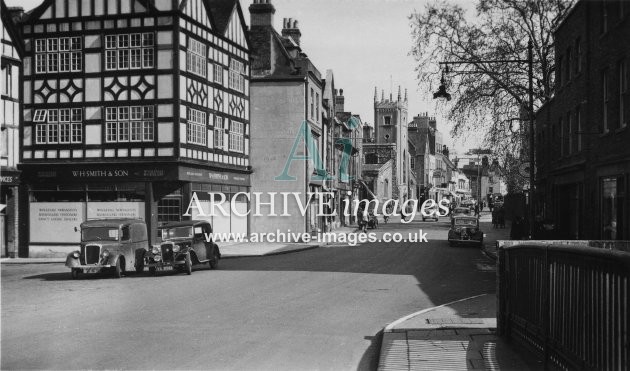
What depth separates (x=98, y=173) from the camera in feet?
95.1

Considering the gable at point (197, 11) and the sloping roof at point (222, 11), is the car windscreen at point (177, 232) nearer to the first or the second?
the gable at point (197, 11)

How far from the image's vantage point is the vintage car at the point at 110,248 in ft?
63.1

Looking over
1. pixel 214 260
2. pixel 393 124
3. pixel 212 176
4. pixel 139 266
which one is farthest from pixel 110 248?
pixel 393 124

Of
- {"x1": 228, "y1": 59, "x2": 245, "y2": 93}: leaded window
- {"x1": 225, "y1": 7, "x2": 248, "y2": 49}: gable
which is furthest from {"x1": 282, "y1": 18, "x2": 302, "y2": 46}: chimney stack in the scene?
{"x1": 228, "y1": 59, "x2": 245, "y2": 93}: leaded window

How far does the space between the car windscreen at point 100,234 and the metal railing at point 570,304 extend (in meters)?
13.9

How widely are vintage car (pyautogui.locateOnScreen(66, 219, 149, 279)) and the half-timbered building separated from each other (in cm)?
921

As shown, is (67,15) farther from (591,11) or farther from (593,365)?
(593,365)

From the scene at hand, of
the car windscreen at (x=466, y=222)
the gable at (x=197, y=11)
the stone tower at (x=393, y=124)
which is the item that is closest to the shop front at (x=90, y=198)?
the gable at (x=197, y=11)

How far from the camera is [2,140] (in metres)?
27.8

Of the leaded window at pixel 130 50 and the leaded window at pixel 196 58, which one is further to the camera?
the leaded window at pixel 196 58

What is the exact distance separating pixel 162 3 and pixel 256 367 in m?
23.4

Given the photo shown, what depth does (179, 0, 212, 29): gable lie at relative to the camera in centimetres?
2886

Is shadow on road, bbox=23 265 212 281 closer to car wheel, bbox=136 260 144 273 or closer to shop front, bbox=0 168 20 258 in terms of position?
car wheel, bbox=136 260 144 273

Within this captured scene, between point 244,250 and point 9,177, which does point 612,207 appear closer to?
point 244,250
